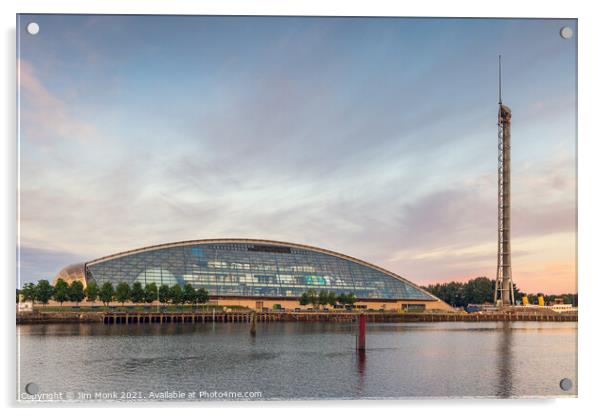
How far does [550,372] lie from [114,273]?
51.9m

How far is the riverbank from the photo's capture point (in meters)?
52.8

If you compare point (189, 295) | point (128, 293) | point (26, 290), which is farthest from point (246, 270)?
point (26, 290)

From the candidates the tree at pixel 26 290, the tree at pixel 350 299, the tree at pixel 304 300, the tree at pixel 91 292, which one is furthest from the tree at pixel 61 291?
the tree at pixel 26 290

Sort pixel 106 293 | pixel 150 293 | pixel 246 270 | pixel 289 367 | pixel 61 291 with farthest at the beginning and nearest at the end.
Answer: pixel 246 270 → pixel 150 293 → pixel 106 293 → pixel 61 291 → pixel 289 367

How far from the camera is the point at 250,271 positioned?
2940 inches

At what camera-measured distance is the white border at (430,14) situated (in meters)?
13.9

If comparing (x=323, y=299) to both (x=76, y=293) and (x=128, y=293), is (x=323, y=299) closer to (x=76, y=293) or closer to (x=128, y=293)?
(x=128, y=293)

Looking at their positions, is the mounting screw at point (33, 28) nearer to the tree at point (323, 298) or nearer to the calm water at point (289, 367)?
the calm water at point (289, 367)

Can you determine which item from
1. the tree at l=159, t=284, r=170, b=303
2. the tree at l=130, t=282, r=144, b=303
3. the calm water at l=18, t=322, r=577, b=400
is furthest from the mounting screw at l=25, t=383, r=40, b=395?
the tree at l=159, t=284, r=170, b=303

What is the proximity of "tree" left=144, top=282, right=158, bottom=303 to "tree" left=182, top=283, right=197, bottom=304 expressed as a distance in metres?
2.77

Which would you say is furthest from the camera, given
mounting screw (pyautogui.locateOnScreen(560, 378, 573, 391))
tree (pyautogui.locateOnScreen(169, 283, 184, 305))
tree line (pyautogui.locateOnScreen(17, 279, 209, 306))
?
tree (pyautogui.locateOnScreen(169, 283, 184, 305))

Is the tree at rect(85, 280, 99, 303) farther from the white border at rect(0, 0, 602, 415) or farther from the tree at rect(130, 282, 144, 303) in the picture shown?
the white border at rect(0, 0, 602, 415)

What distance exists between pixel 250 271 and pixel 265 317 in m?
11.1
